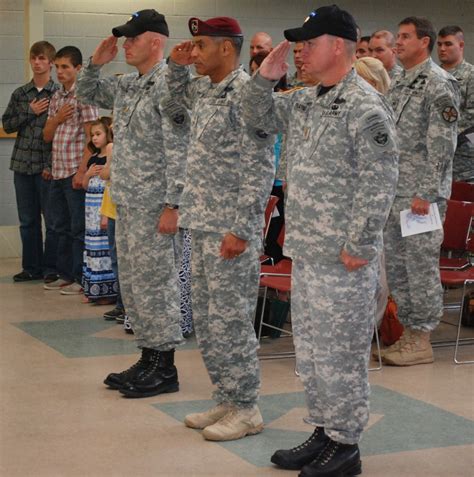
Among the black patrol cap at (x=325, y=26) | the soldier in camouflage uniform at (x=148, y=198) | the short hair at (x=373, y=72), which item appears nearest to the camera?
the black patrol cap at (x=325, y=26)

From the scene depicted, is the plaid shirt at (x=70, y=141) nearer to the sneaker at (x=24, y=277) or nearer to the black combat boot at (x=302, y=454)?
the sneaker at (x=24, y=277)

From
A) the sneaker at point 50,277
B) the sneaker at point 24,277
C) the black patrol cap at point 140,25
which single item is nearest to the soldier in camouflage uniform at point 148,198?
the black patrol cap at point 140,25

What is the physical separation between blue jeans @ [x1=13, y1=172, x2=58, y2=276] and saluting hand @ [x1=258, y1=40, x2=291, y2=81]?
4890 millimetres

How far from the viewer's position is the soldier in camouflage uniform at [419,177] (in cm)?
567

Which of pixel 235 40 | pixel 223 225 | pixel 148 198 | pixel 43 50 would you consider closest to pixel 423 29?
pixel 235 40

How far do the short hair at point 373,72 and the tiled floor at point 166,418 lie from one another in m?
1.51

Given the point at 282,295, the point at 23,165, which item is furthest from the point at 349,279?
the point at 23,165

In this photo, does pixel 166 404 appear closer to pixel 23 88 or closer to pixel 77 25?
pixel 23 88

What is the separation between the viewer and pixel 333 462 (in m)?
3.83

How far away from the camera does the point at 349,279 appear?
12.4 feet

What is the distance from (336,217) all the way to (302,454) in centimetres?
93

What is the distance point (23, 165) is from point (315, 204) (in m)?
5.23

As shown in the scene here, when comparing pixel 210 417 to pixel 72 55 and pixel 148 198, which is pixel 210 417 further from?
pixel 72 55

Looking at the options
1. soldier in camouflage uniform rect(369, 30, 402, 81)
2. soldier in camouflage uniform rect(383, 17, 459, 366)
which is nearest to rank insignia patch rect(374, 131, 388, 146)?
soldier in camouflage uniform rect(383, 17, 459, 366)
